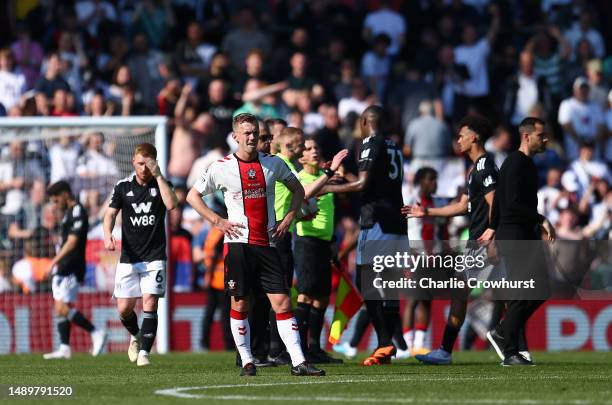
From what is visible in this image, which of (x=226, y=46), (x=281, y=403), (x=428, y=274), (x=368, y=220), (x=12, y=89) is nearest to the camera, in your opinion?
(x=281, y=403)

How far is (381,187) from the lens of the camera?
45.9 feet

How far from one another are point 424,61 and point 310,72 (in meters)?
2.27

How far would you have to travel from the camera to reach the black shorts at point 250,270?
11828 mm

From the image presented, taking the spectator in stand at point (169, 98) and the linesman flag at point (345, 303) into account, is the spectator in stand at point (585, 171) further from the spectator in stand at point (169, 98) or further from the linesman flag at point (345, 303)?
the linesman flag at point (345, 303)

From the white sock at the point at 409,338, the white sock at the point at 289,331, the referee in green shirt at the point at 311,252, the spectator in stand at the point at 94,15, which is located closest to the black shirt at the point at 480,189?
the referee in green shirt at the point at 311,252

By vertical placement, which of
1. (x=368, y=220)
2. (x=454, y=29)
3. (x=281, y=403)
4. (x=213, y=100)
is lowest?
(x=281, y=403)

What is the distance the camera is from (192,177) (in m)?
21.0

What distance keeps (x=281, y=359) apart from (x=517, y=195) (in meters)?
3.09

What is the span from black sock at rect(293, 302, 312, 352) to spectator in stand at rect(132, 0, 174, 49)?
414 inches

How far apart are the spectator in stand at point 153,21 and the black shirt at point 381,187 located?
35.6 feet

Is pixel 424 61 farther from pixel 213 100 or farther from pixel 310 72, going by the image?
pixel 213 100

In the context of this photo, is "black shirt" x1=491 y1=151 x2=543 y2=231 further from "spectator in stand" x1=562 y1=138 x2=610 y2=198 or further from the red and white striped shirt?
"spectator in stand" x1=562 y1=138 x2=610 y2=198

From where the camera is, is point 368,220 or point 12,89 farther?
point 12,89

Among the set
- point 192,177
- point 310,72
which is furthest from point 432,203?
point 310,72
